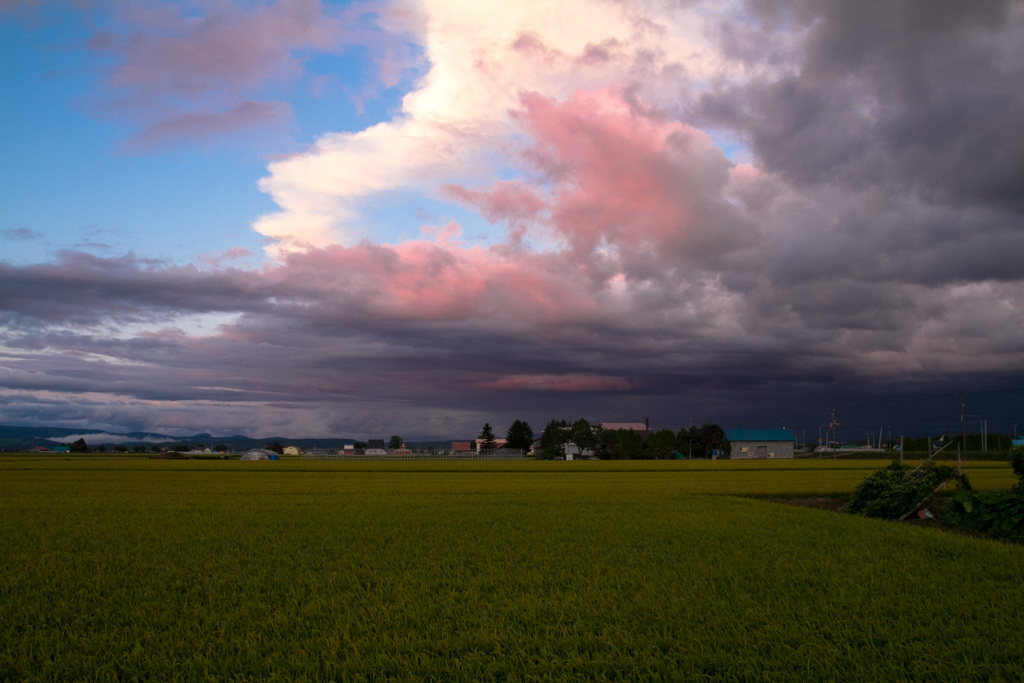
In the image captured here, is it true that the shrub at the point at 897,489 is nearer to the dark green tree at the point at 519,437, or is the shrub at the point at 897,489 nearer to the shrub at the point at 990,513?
the shrub at the point at 990,513

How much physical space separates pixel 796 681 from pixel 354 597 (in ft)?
17.0

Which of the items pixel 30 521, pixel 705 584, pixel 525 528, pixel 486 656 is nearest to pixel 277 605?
pixel 486 656

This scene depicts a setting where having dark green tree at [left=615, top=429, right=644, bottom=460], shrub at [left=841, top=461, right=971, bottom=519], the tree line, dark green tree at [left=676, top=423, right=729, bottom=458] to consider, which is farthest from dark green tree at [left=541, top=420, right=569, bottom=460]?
shrub at [left=841, top=461, right=971, bottom=519]

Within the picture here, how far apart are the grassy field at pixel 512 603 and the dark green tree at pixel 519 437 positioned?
145 m

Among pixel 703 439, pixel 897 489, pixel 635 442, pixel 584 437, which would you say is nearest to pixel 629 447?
pixel 635 442

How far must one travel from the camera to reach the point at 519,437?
158875 millimetres

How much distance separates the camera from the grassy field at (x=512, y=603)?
17.5 ft

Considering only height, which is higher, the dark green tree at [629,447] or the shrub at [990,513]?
the shrub at [990,513]

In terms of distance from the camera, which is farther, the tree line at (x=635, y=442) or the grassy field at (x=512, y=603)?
the tree line at (x=635, y=442)

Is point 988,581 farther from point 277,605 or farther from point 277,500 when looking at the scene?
point 277,500

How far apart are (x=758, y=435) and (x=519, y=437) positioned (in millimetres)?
59072

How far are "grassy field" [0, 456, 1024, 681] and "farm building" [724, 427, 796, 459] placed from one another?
117831mm

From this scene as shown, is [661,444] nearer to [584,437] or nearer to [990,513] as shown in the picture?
[584,437]

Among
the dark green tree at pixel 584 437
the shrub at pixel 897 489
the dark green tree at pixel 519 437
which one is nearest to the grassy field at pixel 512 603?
the shrub at pixel 897 489
